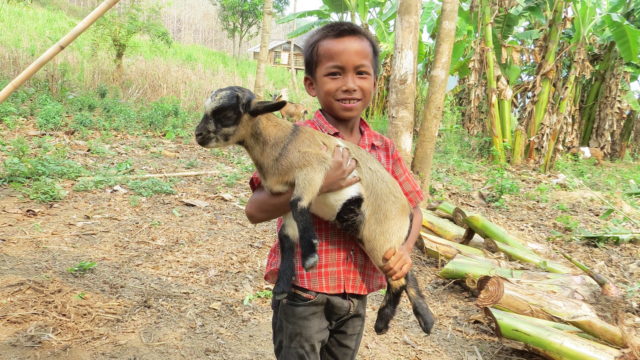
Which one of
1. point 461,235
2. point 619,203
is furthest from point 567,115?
point 461,235

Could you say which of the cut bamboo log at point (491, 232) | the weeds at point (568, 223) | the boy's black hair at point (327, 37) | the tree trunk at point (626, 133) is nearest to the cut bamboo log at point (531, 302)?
the cut bamboo log at point (491, 232)

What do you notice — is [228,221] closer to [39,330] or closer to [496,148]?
[39,330]

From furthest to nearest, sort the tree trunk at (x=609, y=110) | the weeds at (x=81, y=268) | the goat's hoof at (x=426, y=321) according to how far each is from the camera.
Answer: the tree trunk at (x=609, y=110)
the weeds at (x=81, y=268)
the goat's hoof at (x=426, y=321)

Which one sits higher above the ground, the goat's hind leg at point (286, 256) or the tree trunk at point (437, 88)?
the tree trunk at point (437, 88)

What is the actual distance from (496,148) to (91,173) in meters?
7.88

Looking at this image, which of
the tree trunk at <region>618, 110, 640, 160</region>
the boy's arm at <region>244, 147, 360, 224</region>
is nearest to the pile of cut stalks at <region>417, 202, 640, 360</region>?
the boy's arm at <region>244, 147, 360, 224</region>

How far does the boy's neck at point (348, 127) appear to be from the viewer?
2.00 m

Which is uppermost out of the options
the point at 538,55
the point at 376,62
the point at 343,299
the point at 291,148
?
the point at 538,55

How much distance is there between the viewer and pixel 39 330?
3.02m

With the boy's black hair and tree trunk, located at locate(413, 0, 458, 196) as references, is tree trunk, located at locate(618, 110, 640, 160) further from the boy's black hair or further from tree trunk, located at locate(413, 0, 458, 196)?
the boy's black hair

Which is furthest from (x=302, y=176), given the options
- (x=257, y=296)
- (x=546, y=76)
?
(x=546, y=76)

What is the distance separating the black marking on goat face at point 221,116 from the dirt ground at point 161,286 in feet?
6.05

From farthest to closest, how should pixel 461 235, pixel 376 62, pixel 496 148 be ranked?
pixel 496 148, pixel 461 235, pixel 376 62

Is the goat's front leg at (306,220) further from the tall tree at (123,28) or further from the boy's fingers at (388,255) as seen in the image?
the tall tree at (123,28)
